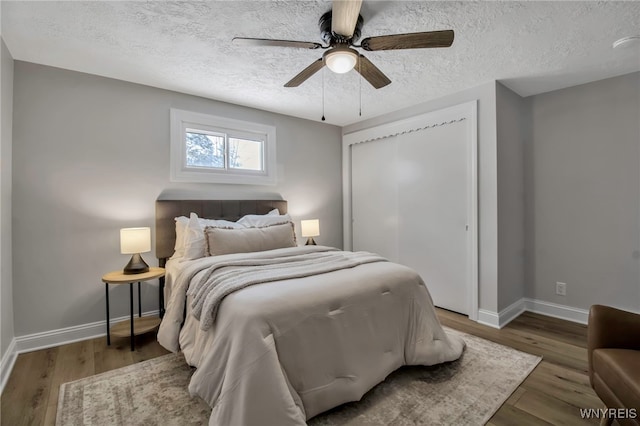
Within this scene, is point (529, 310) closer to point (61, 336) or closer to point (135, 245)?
point (135, 245)

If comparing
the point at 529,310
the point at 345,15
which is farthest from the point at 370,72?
the point at 529,310

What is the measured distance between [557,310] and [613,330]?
6.64ft

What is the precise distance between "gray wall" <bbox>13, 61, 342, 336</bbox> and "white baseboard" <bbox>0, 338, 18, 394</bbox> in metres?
0.17

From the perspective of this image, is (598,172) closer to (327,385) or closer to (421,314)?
(421,314)

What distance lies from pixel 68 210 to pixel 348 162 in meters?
3.42

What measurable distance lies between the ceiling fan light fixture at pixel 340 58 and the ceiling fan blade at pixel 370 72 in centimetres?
9

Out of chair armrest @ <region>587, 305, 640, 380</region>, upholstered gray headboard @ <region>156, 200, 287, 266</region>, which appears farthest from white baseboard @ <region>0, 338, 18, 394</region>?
chair armrest @ <region>587, 305, 640, 380</region>

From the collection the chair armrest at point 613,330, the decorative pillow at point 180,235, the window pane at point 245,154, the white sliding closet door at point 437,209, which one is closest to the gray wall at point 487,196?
the white sliding closet door at point 437,209

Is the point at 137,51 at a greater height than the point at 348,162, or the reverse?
the point at 137,51

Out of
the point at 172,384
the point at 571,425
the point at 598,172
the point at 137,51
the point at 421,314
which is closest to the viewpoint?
the point at 571,425

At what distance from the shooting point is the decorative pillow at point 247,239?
2707 mm

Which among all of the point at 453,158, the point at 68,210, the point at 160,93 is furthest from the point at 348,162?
the point at 68,210

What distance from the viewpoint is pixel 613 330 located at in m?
1.52

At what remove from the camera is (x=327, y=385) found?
5.40 ft
